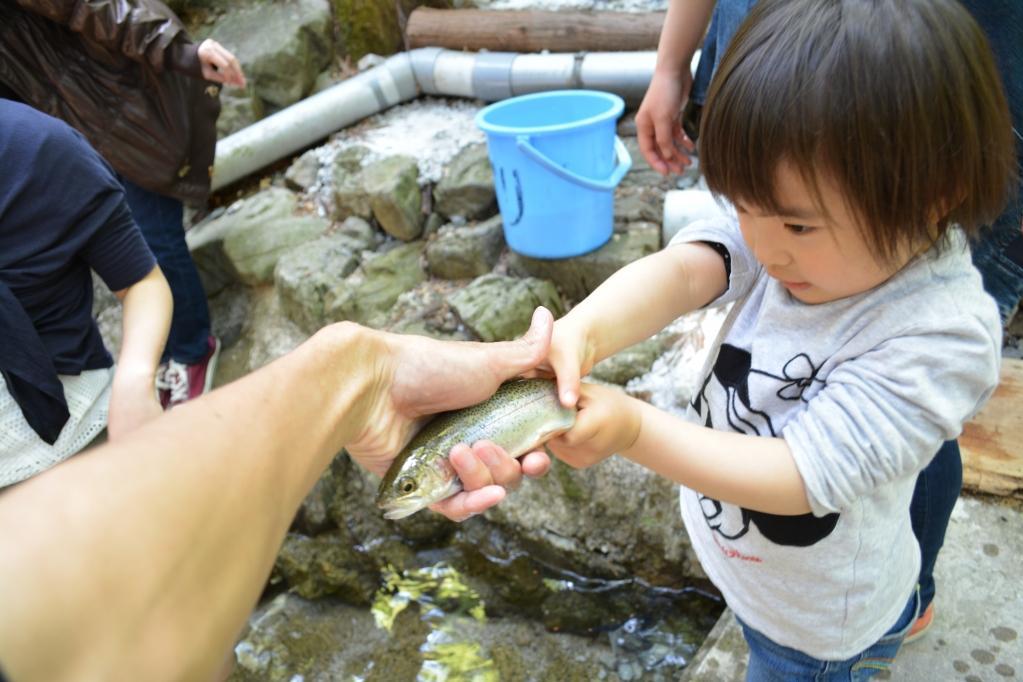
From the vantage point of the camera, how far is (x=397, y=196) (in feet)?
15.4

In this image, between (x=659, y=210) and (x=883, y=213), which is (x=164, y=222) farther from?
(x=883, y=213)

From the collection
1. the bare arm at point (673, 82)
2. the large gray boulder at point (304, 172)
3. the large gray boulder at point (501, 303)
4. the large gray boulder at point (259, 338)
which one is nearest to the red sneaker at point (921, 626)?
the bare arm at point (673, 82)

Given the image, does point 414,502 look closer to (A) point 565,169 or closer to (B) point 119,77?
(A) point 565,169

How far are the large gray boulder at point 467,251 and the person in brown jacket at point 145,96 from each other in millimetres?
1444

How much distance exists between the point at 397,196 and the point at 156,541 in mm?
4066

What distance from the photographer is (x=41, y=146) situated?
2.29 metres

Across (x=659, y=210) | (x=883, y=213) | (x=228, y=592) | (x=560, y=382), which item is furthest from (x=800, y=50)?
(x=659, y=210)

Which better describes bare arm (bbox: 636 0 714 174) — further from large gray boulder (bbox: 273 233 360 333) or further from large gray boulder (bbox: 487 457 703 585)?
large gray boulder (bbox: 273 233 360 333)

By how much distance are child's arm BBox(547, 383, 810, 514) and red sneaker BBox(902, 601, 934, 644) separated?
1.14 meters

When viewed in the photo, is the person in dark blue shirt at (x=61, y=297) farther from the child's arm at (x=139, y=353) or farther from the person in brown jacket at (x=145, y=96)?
the person in brown jacket at (x=145, y=96)

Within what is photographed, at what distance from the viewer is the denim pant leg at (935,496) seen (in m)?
1.77

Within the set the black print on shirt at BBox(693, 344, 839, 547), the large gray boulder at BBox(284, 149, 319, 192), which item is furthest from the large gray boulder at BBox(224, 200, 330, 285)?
the black print on shirt at BBox(693, 344, 839, 547)

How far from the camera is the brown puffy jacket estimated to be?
3436 mm

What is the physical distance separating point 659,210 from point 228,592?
12.3ft
